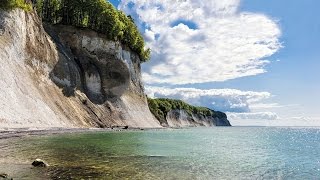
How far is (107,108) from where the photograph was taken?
9156cm

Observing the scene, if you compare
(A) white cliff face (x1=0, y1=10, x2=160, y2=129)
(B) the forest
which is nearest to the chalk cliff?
(A) white cliff face (x1=0, y1=10, x2=160, y2=129)

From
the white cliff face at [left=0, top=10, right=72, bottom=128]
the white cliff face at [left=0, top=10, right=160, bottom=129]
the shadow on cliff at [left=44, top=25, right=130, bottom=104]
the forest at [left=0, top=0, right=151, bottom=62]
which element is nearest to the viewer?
the white cliff face at [left=0, top=10, right=72, bottom=128]

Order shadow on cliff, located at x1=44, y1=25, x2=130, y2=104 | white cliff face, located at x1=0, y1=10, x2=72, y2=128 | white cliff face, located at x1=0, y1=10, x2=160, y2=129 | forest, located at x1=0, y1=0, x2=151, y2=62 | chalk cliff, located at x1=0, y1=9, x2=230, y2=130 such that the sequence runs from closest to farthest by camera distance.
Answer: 1. white cliff face, located at x1=0, y1=10, x2=72, y2=128
2. white cliff face, located at x1=0, y1=10, x2=160, y2=129
3. chalk cliff, located at x1=0, y1=9, x2=230, y2=130
4. shadow on cliff, located at x1=44, y1=25, x2=130, y2=104
5. forest, located at x1=0, y1=0, x2=151, y2=62

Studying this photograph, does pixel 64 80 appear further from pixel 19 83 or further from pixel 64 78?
pixel 19 83

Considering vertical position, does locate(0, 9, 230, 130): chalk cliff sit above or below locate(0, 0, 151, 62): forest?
below

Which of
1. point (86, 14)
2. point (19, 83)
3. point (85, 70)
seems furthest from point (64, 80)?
point (86, 14)

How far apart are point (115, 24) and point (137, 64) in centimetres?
2196

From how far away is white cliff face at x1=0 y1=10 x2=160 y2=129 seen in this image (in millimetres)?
54969

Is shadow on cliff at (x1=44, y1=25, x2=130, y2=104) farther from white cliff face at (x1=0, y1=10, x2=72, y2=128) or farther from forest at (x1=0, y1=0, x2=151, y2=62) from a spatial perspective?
white cliff face at (x1=0, y1=10, x2=72, y2=128)

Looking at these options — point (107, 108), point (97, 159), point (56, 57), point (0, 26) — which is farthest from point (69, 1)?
point (97, 159)

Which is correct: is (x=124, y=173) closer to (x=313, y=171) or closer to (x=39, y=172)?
(x=39, y=172)

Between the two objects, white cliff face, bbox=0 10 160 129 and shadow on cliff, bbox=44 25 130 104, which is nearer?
white cliff face, bbox=0 10 160 129

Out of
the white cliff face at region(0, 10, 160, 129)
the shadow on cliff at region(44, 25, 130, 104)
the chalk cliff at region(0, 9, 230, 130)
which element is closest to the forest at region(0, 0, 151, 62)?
the chalk cliff at region(0, 9, 230, 130)

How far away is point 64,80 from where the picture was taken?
78375 mm
